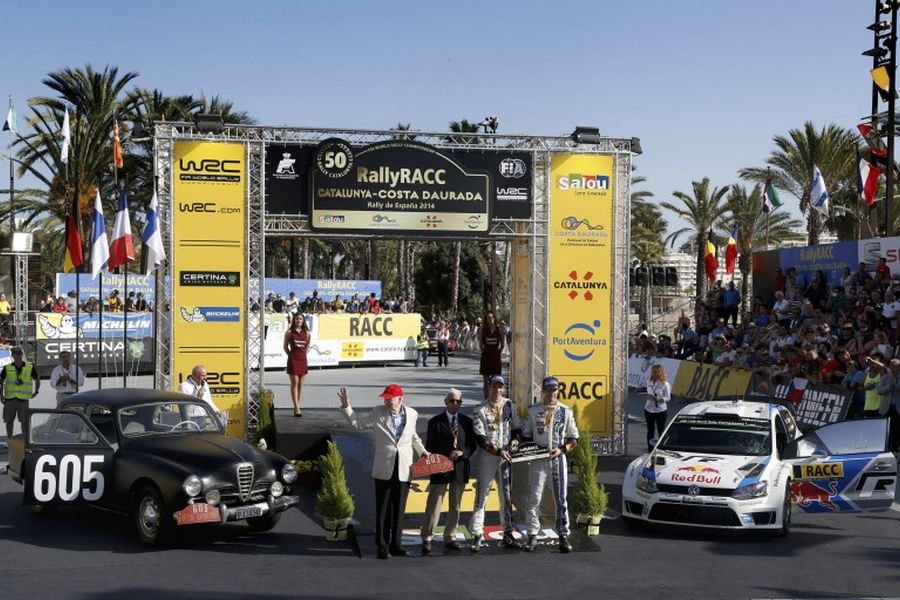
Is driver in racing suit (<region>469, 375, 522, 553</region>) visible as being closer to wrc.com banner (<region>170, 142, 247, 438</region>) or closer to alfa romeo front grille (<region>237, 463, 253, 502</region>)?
alfa romeo front grille (<region>237, 463, 253, 502</region>)

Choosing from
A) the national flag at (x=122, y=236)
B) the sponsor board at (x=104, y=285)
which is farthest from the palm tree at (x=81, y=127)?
the national flag at (x=122, y=236)

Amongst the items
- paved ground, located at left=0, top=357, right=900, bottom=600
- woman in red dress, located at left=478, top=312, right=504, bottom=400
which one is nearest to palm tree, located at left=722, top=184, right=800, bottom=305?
woman in red dress, located at left=478, top=312, right=504, bottom=400

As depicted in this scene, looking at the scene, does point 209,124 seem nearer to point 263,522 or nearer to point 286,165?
point 286,165

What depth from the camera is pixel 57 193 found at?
42.3 m

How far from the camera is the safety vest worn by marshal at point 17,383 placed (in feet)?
56.9

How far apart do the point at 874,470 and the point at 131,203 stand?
38017mm

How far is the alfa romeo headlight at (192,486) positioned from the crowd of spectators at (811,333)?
454 inches

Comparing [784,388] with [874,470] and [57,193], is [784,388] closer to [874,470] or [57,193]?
[874,470]

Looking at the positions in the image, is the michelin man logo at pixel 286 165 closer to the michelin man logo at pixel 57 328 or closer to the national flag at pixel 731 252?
the michelin man logo at pixel 57 328

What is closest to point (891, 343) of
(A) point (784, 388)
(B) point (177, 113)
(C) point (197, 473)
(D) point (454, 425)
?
(A) point (784, 388)

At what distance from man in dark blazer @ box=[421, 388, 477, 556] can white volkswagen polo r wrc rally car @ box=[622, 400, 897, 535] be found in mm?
2270

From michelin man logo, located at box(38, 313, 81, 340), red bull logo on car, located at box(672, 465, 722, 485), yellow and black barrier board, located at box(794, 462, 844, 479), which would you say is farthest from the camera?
michelin man logo, located at box(38, 313, 81, 340)

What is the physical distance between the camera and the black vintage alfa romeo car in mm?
11188

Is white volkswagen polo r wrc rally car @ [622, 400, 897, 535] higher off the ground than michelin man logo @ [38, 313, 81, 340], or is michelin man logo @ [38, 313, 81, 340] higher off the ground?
michelin man logo @ [38, 313, 81, 340]
